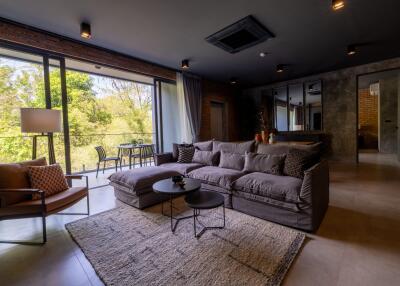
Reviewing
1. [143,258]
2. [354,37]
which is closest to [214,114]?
[354,37]

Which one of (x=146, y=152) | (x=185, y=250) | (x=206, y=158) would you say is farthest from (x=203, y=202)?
(x=146, y=152)

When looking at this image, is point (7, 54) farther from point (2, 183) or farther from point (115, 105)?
point (115, 105)

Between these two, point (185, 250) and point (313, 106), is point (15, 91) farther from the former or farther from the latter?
point (313, 106)

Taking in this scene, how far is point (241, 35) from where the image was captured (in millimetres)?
3158

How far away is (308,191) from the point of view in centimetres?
199

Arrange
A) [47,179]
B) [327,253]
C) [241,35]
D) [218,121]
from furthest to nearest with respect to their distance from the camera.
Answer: [218,121]
[241,35]
[47,179]
[327,253]

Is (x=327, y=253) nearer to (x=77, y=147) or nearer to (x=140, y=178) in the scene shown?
(x=140, y=178)

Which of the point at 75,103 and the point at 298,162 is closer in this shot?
the point at 298,162

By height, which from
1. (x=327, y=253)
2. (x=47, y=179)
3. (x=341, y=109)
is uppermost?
(x=341, y=109)

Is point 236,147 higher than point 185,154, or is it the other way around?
point 236,147

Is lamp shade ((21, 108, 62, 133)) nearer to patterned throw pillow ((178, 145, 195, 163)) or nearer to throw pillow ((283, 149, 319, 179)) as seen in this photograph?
patterned throw pillow ((178, 145, 195, 163))

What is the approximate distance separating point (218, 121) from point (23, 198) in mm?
5480

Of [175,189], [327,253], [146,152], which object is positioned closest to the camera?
[327,253]

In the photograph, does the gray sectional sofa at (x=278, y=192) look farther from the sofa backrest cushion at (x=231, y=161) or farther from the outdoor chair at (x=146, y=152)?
the outdoor chair at (x=146, y=152)
